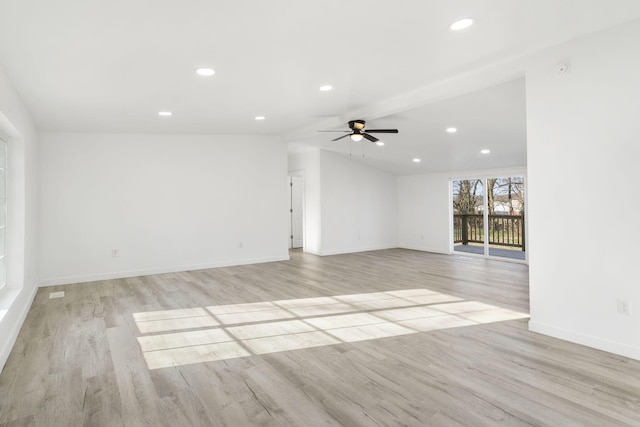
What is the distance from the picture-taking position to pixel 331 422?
2074 mm

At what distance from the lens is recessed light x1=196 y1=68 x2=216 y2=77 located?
3.48m

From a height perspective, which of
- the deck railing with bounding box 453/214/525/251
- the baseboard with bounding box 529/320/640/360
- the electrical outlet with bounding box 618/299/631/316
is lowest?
the baseboard with bounding box 529/320/640/360

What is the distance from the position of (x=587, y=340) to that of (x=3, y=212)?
575 centimetres

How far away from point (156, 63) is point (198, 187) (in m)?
3.73

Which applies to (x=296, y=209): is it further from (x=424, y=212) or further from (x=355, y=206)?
(x=424, y=212)

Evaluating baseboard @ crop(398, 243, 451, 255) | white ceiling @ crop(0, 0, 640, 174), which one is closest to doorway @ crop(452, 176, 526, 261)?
baseboard @ crop(398, 243, 451, 255)

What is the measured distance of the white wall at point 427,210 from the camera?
873 cm

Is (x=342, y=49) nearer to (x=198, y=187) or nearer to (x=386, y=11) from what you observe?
(x=386, y=11)

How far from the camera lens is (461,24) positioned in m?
2.75

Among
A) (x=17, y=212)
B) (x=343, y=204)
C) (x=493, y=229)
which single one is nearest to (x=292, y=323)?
(x=17, y=212)

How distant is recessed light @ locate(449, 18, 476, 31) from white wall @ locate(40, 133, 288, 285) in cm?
502

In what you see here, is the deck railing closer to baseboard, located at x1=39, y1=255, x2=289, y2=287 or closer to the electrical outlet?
baseboard, located at x1=39, y1=255, x2=289, y2=287

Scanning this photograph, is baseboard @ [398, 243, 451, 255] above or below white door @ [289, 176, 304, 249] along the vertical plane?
below

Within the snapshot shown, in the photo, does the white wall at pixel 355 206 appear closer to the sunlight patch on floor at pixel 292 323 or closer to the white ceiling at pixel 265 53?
the white ceiling at pixel 265 53
